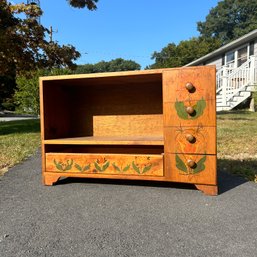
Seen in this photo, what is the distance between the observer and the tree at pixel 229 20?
51.5 m

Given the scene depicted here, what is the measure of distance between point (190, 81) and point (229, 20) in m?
58.7

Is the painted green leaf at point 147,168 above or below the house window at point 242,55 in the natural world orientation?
below

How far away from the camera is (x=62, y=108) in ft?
11.5

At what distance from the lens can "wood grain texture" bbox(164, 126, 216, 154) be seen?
8.25 ft

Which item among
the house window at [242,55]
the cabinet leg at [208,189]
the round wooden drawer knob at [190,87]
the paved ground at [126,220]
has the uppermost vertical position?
the house window at [242,55]

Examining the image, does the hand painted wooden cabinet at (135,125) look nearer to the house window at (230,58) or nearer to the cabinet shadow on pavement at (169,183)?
the cabinet shadow on pavement at (169,183)

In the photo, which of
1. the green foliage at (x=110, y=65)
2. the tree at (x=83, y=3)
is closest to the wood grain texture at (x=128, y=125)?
the tree at (x=83, y=3)

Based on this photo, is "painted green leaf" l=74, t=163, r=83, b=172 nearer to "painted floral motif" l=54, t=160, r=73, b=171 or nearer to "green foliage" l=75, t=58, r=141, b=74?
"painted floral motif" l=54, t=160, r=73, b=171

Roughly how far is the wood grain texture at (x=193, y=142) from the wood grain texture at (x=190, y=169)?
0.05m

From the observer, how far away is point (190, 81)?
8.27 ft

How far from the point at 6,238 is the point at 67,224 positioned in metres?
0.39

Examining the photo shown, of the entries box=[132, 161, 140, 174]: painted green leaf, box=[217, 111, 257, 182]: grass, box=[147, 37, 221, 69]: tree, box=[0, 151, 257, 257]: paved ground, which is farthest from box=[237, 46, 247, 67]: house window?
box=[147, 37, 221, 69]: tree

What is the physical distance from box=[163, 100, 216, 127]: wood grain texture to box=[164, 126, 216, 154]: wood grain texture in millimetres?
36

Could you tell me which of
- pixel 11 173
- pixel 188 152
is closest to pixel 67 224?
pixel 188 152
